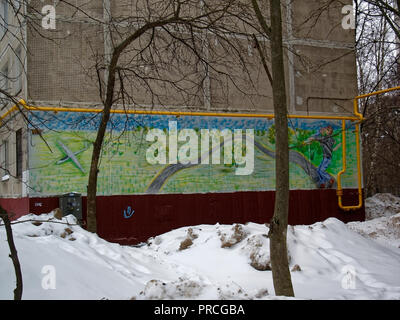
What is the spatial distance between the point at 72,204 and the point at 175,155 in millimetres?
3059

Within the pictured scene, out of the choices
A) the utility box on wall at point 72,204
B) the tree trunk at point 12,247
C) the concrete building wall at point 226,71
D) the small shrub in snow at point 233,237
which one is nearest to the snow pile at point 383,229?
the concrete building wall at point 226,71

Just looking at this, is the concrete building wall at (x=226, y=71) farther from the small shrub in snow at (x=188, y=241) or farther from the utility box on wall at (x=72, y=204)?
the small shrub in snow at (x=188, y=241)

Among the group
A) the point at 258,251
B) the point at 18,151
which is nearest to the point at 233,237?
the point at 258,251

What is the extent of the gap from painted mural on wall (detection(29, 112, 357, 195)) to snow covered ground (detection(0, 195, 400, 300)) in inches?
85.0

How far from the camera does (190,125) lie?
13.1 m

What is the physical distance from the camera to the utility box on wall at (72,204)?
1153cm

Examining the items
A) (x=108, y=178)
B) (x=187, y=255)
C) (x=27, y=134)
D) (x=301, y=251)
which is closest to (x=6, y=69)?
(x=27, y=134)

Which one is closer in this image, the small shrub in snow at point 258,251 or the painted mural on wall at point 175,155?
the small shrub in snow at point 258,251

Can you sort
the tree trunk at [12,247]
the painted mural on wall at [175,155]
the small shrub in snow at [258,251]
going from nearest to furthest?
the tree trunk at [12,247] < the small shrub in snow at [258,251] < the painted mural on wall at [175,155]

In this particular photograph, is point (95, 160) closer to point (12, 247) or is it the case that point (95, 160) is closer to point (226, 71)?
point (226, 71)

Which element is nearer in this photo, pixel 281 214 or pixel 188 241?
pixel 281 214

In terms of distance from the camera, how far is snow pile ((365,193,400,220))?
19.0m

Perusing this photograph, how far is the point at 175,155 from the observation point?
13.0 meters

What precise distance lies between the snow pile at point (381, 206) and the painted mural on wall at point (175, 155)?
4.92m
